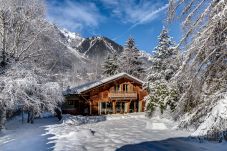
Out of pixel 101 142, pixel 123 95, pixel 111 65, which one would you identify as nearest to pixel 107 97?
pixel 123 95

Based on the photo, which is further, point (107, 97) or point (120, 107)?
point (120, 107)

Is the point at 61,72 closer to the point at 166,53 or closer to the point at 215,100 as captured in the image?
the point at 166,53

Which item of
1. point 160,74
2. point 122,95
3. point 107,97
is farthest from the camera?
point 122,95

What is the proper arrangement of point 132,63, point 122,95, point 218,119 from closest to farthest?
point 218,119
point 122,95
point 132,63

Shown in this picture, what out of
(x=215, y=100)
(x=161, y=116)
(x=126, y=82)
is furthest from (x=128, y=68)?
(x=215, y=100)

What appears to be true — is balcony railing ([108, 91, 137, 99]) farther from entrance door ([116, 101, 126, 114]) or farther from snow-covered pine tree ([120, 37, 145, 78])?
snow-covered pine tree ([120, 37, 145, 78])

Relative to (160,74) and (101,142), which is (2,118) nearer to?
(101,142)

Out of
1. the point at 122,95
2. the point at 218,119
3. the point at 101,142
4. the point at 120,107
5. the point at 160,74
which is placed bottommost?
the point at 101,142

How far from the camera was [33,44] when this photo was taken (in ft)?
87.9

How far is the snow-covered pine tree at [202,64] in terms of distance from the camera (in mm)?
6934

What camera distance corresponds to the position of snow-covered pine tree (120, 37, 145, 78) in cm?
5553

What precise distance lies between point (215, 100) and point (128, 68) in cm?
4889

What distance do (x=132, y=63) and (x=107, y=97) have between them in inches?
671

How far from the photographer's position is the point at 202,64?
7469mm
